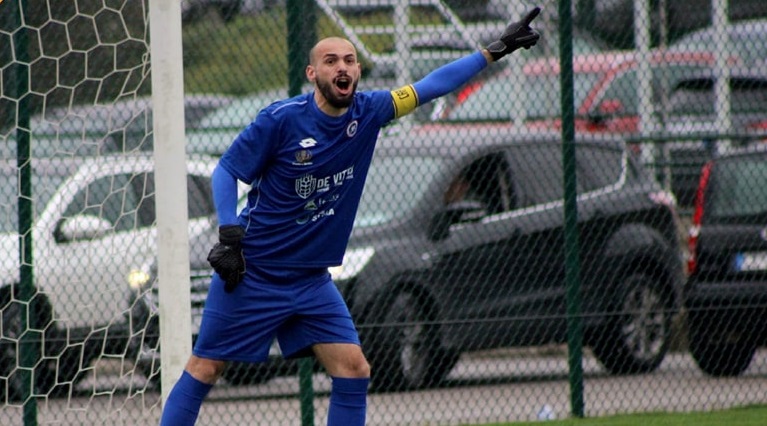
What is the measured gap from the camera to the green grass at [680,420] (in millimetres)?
8469

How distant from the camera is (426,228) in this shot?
9586 millimetres

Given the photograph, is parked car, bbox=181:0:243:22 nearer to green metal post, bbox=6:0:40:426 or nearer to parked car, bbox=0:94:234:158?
parked car, bbox=0:94:234:158

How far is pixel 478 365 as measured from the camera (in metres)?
9.77

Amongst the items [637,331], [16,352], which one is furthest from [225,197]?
[637,331]

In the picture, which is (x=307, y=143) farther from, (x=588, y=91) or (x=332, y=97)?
(x=588, y=91)

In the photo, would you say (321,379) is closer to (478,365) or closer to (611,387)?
(478,365)

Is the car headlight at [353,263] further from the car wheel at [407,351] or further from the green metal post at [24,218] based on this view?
the green metal post at [24,218]

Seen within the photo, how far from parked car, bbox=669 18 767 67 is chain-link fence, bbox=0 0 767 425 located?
0.37ft

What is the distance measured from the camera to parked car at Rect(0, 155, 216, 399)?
7.78 metres

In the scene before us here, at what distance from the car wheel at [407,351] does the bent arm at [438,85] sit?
101 inches

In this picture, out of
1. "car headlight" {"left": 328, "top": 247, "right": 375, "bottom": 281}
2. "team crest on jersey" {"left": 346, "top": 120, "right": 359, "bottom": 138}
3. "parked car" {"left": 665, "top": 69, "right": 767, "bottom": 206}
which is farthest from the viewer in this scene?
"parked car" {"left": 665, "top": 69, "right": 767, "bottom": 206}

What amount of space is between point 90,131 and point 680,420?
147 inches

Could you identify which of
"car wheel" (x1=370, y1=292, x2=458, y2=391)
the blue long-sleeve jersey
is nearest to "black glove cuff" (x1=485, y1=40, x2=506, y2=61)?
the blue long-sleeve jersey

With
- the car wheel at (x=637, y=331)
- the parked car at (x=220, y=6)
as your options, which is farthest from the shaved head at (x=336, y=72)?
the car wheel at (x=637, y=331)
